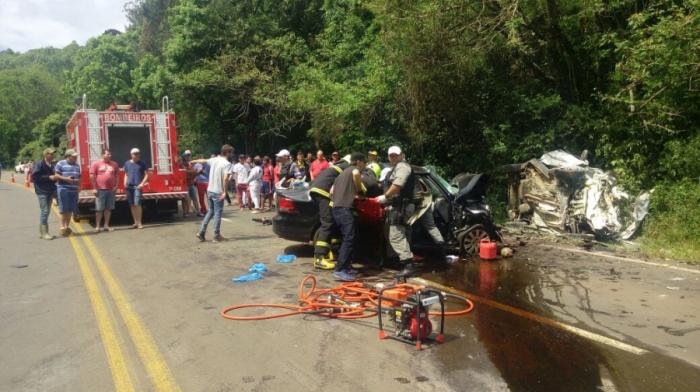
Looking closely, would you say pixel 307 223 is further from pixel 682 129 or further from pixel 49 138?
pixel 49 138

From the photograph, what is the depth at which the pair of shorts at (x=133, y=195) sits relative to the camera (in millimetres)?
12438

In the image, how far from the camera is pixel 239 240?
1083 cm

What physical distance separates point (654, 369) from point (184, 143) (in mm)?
29843

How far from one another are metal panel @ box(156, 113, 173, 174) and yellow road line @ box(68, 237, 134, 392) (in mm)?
5596

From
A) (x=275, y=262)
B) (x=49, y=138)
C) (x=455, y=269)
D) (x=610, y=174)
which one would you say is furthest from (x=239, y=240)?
(x=49, y=138)

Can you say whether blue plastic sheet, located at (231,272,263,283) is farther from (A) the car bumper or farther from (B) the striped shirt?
(B) the striped shirt

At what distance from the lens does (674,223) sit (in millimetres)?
9672

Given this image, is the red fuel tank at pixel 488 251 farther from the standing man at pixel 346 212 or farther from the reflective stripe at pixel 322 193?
the reflective stripe at pixel 322 193

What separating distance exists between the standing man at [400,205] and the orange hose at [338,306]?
1.15 meters

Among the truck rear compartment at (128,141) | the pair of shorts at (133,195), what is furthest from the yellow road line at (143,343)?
the truck rear compartment at (128,141)

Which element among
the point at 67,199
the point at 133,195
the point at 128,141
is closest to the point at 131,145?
the point at 128,141

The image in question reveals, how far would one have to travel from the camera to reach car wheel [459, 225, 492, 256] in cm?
885

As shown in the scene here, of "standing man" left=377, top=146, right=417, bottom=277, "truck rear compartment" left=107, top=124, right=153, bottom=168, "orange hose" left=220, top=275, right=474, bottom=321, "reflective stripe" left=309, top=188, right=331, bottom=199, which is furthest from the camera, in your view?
"truck rear compartment" left=107, top=124, right=153, bottom=168

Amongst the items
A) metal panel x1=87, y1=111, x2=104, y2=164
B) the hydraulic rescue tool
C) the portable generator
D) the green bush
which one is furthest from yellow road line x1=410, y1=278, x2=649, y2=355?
metal panel x1=87, y1=111, x2=104, y2=164
